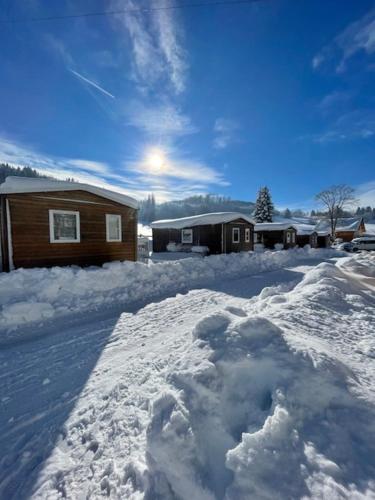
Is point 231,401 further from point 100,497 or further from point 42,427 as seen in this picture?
point 42,427

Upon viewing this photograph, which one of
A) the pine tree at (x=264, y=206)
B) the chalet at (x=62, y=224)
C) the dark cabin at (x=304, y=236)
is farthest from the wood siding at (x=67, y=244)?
the pine tree at (x=264, y=206)

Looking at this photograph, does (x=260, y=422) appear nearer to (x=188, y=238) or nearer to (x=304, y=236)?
(x=188, y=238)

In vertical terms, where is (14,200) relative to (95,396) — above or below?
above

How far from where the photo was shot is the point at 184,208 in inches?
3467

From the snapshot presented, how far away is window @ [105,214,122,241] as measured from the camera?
10.3 meters

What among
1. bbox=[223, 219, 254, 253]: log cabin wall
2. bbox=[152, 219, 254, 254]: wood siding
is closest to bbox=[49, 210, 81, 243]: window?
bbox=[152, 219, 254, 254]: wood siding

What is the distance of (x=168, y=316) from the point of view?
16.3 ft

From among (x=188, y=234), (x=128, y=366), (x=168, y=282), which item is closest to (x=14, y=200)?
(x=168, y=282)

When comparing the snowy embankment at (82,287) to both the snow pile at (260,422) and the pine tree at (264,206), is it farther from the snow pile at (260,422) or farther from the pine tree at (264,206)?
the pine tree at (264,206)

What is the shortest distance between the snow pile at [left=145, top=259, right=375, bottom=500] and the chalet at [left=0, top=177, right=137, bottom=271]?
776 centimetres

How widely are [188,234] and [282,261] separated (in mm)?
7891

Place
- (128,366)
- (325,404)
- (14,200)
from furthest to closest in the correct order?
(14,200) → (128,366) → (325,404)

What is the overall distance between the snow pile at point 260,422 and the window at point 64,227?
25.8ft

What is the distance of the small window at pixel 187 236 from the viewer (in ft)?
64.7
